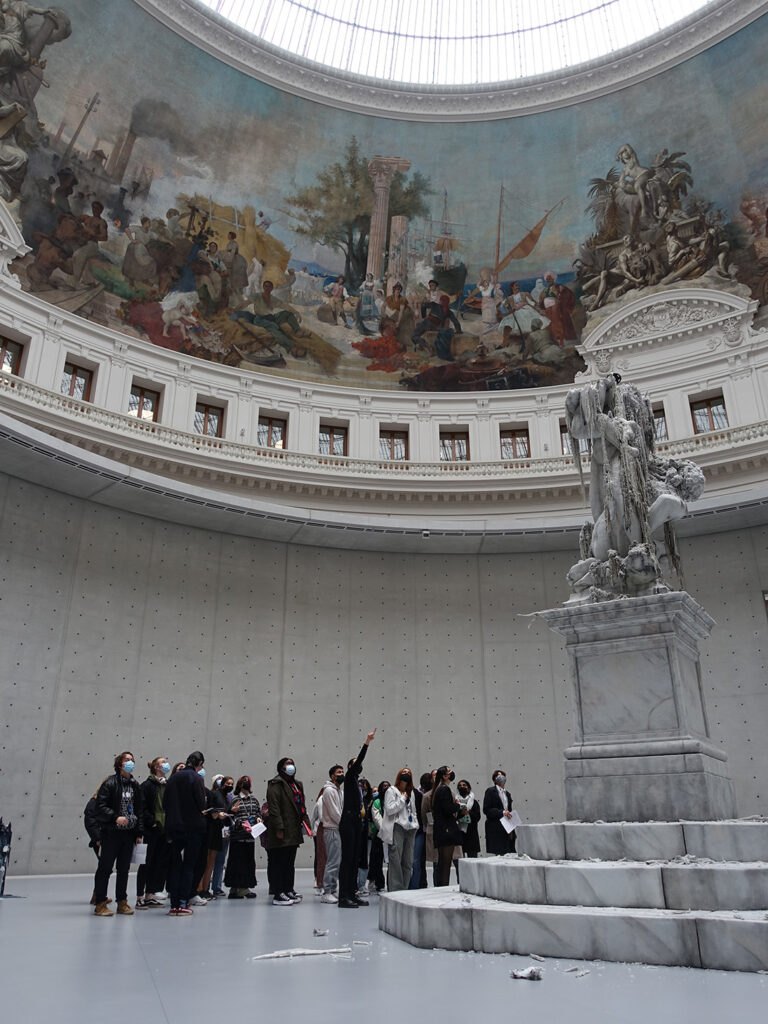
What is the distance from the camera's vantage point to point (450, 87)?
1181 inches

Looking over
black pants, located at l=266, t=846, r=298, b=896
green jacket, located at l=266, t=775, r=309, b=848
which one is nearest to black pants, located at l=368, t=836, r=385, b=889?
black pants, located at l=266, t=846, r=298, b=896

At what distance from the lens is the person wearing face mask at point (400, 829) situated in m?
9.98

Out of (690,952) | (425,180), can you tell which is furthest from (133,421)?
(690,952)

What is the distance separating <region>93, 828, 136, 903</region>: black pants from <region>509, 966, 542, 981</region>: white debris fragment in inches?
205

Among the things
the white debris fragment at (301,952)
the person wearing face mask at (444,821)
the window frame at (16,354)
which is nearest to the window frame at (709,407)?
the person wearing face mask at (444,821)

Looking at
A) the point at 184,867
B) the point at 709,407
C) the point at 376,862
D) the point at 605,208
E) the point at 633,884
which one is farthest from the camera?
the point at 605,208

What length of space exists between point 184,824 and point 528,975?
16.3 ft

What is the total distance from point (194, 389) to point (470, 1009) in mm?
23553

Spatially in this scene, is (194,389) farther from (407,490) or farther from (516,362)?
(516,362)

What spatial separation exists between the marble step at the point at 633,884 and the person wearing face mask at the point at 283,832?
4.20 meters

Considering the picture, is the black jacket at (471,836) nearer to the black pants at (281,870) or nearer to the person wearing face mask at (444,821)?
the person wearing face mask at (444,821)

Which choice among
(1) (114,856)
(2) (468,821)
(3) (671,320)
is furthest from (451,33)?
(1) (114,856)

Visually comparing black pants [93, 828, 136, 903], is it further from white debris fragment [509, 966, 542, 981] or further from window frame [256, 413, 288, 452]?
window frame [256, 413, 288, 452]

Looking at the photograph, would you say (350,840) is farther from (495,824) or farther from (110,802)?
(495,824)
